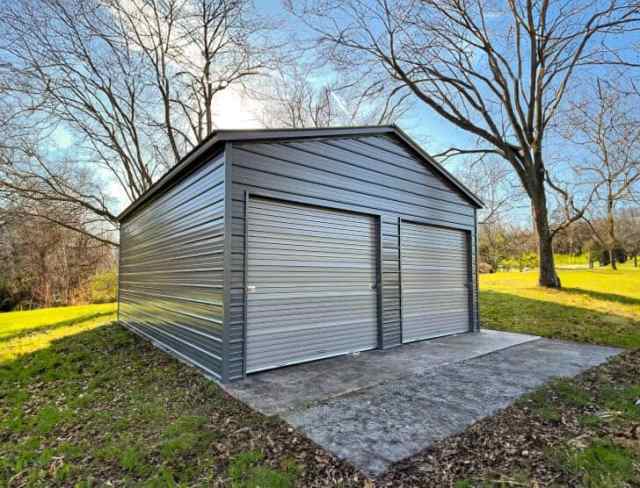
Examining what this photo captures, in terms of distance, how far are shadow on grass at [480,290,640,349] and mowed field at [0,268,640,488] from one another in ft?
→ 5.11

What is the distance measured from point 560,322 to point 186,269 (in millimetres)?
8329

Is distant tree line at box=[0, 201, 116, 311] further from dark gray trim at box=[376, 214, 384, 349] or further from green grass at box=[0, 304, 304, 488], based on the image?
dark gray trim at box=[376, 214, 384, 349]

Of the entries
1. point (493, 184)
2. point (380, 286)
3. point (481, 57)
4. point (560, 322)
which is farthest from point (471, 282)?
point (493, 184)

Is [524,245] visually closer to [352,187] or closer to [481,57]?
[481,57]

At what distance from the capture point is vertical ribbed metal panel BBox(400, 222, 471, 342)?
6645mm

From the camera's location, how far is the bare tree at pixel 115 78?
11.2m

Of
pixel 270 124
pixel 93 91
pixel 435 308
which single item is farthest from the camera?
pixel 270 124

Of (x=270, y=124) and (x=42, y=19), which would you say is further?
(x=270, y=124)

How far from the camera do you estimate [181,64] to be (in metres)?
13.9

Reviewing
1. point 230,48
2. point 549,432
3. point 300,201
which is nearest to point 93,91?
point 230,48

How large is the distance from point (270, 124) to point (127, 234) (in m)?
9.55

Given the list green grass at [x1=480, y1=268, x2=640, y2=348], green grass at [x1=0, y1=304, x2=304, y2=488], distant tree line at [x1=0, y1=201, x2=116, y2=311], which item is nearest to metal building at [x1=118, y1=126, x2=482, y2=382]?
green grass at [x1=0, y1=304, x2=304, y2=488]

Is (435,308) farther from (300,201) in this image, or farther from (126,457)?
(126,457)

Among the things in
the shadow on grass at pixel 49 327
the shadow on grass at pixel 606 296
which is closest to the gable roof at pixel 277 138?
the shadow on grass at pixel 49 327
